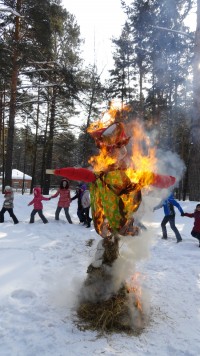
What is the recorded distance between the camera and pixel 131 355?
3270 mm

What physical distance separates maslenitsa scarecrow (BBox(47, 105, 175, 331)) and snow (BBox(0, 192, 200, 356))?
216 mm

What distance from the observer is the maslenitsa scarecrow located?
12.8ft

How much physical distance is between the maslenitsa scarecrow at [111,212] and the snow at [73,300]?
22cm

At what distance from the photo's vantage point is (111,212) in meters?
3.98

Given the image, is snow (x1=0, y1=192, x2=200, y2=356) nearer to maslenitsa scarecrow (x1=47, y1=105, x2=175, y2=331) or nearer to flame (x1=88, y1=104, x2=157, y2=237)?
maslenitsa scarecrow (x1=47, y1=105, x2=175, y2=331)

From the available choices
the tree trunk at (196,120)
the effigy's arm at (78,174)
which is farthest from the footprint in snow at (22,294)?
the tree trunk at (196,120)

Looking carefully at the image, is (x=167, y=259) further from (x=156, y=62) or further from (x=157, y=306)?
(x=156, y=62)

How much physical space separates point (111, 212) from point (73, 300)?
1417 mm

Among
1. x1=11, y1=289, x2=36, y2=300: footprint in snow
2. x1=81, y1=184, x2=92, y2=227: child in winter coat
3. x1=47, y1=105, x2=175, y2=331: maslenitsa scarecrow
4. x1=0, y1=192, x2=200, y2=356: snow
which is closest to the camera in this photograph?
x1=0, y1=192, x2=200, y2=356: snow

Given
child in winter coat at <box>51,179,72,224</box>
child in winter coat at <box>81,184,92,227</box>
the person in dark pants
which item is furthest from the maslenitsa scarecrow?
child in winter coat at <box>51,179,72,224</box>

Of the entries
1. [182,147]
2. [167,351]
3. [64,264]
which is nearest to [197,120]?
[64,264]

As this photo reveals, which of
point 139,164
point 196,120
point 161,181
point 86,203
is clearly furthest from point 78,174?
point 196,120

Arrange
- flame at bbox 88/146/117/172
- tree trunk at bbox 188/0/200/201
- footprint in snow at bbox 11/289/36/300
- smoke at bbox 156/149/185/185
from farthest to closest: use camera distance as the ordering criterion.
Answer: tree trunk at bbox 188/0/200/201 < smoke at bbox 156/149/185/185 < footprint in snow at bbox 11/289/36/300 < flame at bbox 88/146/117/172

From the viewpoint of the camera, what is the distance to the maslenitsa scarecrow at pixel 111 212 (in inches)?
154
